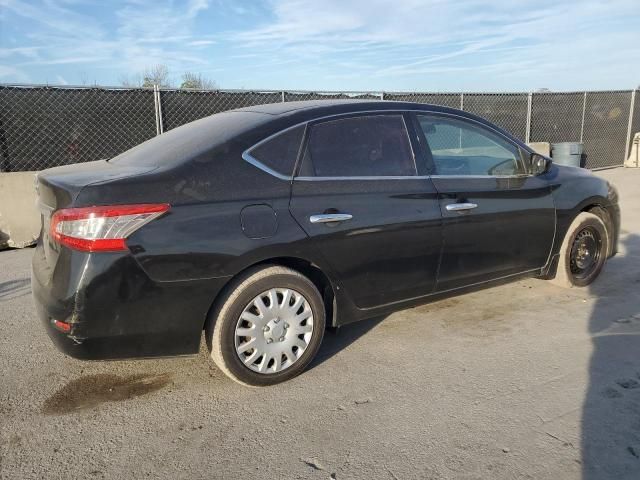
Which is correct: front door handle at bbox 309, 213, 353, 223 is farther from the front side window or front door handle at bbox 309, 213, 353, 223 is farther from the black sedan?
A: the front side window

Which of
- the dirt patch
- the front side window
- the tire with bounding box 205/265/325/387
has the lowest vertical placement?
the dirt patch

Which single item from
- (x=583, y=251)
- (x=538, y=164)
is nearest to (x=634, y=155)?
(x=583, y=251)

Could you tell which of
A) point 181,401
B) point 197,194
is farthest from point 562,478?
point 197,194

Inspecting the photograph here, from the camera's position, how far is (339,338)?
3799 mm

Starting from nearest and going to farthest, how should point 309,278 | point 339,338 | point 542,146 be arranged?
point 309,278 < point 339,338 < point 542,146

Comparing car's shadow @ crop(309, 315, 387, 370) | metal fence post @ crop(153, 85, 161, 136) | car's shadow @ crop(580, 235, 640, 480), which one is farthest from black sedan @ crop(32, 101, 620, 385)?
metal fence post @ crop(153, 85, 161, 136)

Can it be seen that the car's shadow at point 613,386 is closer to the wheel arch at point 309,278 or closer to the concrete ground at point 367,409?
the concrete ground at point 367,409

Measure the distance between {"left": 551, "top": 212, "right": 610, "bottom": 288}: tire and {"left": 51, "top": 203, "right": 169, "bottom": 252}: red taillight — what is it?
12.0 ft

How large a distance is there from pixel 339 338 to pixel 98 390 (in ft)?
5.51

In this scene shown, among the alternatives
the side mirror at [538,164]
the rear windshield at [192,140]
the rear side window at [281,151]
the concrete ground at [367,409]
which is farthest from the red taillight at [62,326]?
the side mirror at [538,164]

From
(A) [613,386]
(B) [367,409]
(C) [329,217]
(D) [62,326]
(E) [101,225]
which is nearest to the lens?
(E) [101,225]

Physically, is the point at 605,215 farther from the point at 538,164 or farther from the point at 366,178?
the point at 366,178

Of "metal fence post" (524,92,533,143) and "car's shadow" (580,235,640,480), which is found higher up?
"metal fence post" (524,92,533,143)

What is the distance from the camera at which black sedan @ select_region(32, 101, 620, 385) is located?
2.63 metres
